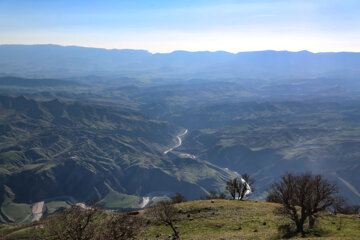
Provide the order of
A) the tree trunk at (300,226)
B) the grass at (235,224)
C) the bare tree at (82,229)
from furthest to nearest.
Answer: the grass at (235,224), the tree trunk at (300,226), the bare tree at (82,229)

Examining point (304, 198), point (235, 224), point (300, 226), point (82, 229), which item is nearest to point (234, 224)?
point (235, 224)

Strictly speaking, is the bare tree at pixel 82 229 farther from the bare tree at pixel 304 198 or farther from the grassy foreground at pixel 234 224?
the bare tree at pixel 304 198

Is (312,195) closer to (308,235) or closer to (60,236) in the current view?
(308,235)

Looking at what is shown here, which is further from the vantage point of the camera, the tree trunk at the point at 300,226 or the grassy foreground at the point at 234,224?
the grassy foreground at the point at 234,224

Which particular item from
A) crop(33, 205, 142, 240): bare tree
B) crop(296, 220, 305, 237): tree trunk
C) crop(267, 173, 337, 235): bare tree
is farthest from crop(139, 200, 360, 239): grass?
crop(33, 205, 142, 240): bare tree

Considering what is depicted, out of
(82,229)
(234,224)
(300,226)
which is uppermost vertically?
(82,229)

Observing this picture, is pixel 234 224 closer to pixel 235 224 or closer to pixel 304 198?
pixel 235 224

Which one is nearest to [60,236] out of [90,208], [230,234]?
[90,208]

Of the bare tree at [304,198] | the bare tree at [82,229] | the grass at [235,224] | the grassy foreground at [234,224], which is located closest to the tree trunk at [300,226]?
the bare tree at [304,198]
